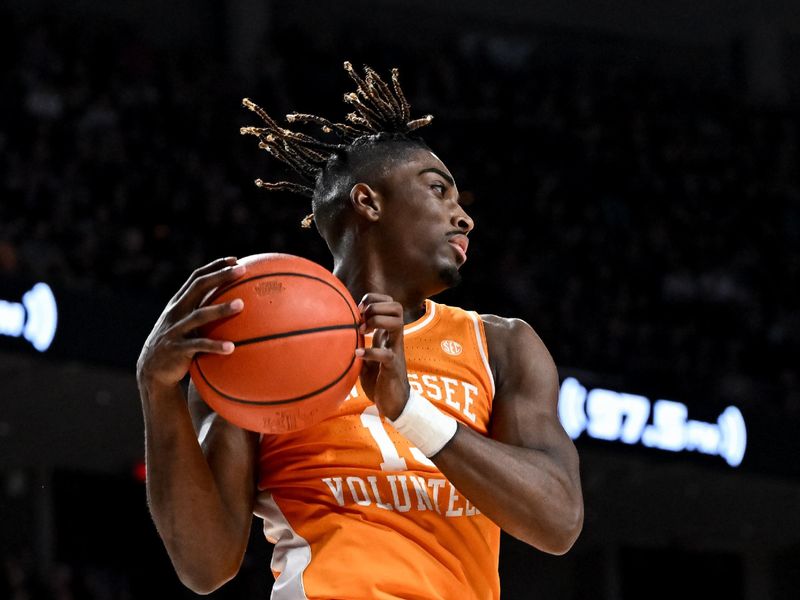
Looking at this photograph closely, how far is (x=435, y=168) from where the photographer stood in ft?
10.9

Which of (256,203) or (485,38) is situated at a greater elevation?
(485,38)

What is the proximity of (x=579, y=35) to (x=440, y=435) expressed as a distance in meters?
15.4

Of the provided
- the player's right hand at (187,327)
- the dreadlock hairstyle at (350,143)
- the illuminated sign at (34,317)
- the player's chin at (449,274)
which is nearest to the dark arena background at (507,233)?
the illuminated sign at (34,317)

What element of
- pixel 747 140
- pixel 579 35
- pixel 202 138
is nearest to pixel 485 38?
pixel 579 35

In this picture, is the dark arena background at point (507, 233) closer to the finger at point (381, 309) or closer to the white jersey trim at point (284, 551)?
the white jersey trim at point (284, 551)

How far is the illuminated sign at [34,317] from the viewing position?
7922 millimetres

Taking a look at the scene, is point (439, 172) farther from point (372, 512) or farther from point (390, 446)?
point (372, 512)

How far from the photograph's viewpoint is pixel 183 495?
114 inches

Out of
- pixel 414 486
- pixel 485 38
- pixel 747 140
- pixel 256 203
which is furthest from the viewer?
pixel 485 38

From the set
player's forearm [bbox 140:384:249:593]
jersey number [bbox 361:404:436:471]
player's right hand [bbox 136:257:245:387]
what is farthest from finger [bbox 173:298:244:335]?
jersey number [bbox 361:404:436:471]

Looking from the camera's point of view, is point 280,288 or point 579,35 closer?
point 280,288

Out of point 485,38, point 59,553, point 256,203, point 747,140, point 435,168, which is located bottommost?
point 59,553

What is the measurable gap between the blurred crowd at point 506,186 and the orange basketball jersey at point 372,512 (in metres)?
5.48

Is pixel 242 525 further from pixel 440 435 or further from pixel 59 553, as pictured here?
pixel 59 553
